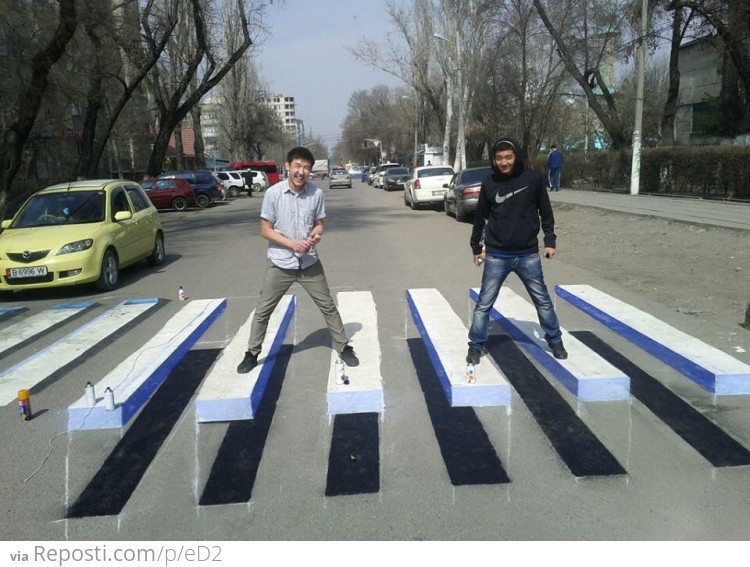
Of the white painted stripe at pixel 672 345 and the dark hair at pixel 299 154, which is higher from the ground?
the dark hair at pixel 299 154

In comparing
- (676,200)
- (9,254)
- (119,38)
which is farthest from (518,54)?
(9,254)

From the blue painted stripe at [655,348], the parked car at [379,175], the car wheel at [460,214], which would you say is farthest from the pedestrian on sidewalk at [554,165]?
the parked car at [379,175]

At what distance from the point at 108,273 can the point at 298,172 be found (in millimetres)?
6006

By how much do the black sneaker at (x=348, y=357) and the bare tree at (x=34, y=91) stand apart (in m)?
15.4

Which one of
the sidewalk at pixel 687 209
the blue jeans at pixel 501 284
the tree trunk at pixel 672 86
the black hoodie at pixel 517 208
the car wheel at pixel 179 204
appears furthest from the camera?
the car wheel at pixel 179 204

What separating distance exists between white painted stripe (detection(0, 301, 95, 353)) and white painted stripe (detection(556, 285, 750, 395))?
21.0ft

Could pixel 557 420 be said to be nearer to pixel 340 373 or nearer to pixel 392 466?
pixel 392 466

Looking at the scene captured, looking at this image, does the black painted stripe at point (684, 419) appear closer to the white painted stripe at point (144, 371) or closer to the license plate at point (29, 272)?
the white painted stripe at point (144, 371)

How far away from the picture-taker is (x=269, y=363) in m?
5.57

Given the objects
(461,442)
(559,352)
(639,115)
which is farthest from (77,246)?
(639,115)

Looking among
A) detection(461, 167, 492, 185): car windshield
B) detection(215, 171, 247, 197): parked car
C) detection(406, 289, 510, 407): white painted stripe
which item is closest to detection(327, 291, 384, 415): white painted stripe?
detection(406, 289, 510, 407): white painted stripe

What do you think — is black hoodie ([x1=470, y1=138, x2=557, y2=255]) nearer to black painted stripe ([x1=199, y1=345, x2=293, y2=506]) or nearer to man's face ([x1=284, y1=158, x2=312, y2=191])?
man's face ([x1=284, y1=158, x2=312, y2=191])

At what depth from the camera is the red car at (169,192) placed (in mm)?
28172

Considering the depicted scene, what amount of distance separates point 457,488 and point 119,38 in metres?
23.0
